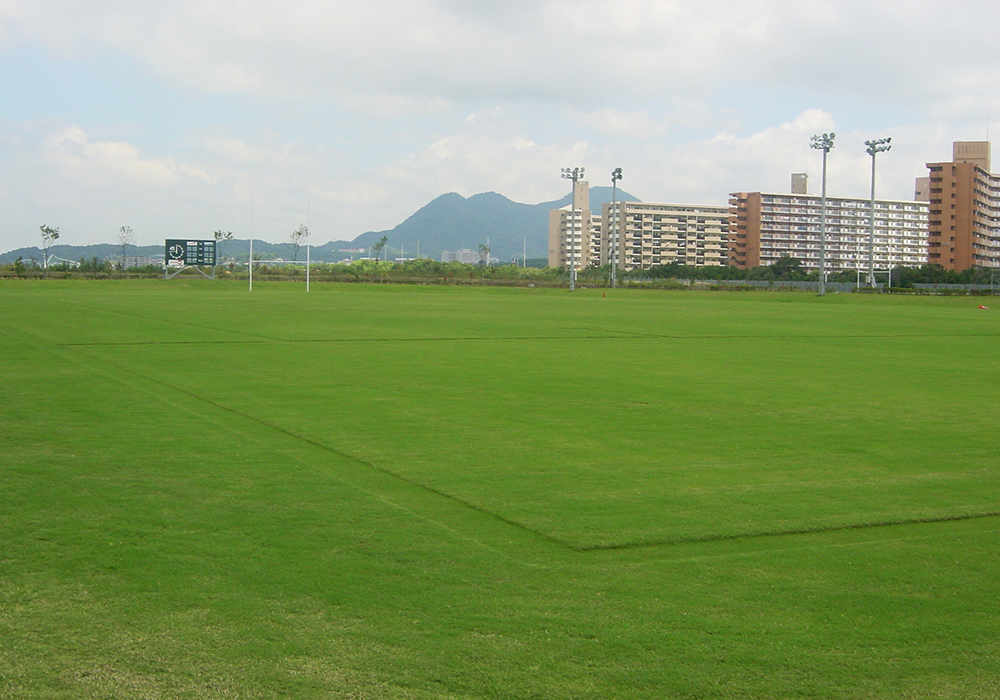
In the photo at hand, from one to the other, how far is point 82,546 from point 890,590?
4358 mm

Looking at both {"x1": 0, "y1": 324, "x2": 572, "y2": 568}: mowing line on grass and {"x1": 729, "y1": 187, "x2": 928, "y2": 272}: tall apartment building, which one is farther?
{"x1": 729, "y1": 187, "x2": 928, "y2": 272}: tall apartment building

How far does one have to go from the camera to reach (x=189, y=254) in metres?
76.4

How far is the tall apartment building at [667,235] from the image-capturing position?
555 feet

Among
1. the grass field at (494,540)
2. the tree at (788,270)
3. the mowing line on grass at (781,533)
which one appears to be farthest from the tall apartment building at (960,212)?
the mowing line on grass at (781,533)

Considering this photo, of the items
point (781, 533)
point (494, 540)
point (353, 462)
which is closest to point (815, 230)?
point (353, 462)

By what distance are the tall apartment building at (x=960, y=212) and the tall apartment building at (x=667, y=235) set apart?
50.7 m

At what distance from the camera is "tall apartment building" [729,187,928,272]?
155750mm

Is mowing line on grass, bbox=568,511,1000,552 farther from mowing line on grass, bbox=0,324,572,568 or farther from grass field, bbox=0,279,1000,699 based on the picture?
mowing line on grass, bbox=0,324,572,568

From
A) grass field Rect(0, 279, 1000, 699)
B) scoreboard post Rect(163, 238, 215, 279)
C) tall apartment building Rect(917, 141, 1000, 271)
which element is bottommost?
grass field Rect(0, 279, 1000, 699)

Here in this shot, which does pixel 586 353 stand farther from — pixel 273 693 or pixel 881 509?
pixel 273 693

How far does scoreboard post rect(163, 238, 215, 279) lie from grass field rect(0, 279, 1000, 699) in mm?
66091

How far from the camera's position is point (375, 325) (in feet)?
88.1

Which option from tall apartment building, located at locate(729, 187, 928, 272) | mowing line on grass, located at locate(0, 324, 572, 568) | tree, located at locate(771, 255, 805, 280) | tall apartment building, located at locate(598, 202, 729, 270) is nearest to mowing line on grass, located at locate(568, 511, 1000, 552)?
mowing line on grass, located at locate(0, 324, 572, 568)

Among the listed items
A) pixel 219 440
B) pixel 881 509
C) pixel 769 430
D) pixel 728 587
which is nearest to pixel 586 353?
pixel 769 430
